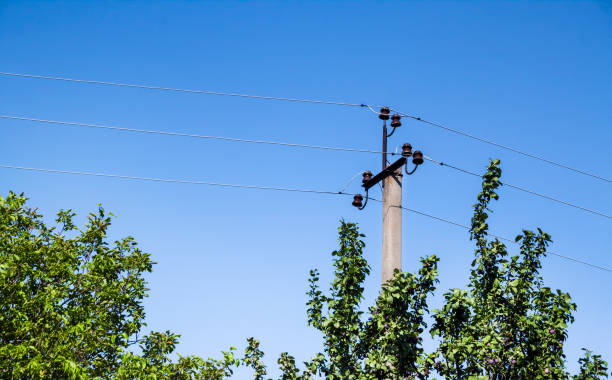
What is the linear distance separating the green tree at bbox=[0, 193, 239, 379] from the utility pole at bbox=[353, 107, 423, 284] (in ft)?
14.7

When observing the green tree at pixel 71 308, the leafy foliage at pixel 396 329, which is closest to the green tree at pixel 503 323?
the leafy foliage at pixel 396 329

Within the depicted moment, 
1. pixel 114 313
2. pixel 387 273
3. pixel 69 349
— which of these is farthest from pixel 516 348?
pixel 114 313

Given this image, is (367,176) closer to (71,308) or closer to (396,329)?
(396,329)

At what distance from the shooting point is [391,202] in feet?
38.3

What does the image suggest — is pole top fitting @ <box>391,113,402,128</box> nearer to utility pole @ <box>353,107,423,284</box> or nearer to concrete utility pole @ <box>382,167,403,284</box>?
utility pole @ <box>353,107,423,284</box>

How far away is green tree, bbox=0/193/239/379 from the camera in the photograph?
1366 cm

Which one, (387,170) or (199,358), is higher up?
(387,170)

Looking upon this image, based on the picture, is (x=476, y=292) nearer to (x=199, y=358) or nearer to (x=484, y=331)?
(x=484, y=331)

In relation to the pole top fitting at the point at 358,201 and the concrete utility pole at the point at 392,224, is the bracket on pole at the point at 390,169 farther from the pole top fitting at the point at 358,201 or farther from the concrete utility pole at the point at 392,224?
the pole top fitting at the point at 358,201

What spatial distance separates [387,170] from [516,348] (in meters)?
4.03

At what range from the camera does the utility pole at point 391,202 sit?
11.2 m

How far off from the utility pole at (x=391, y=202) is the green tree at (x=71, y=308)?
14.7ft

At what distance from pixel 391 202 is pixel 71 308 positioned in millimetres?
8970

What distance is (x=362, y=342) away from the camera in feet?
36.0
